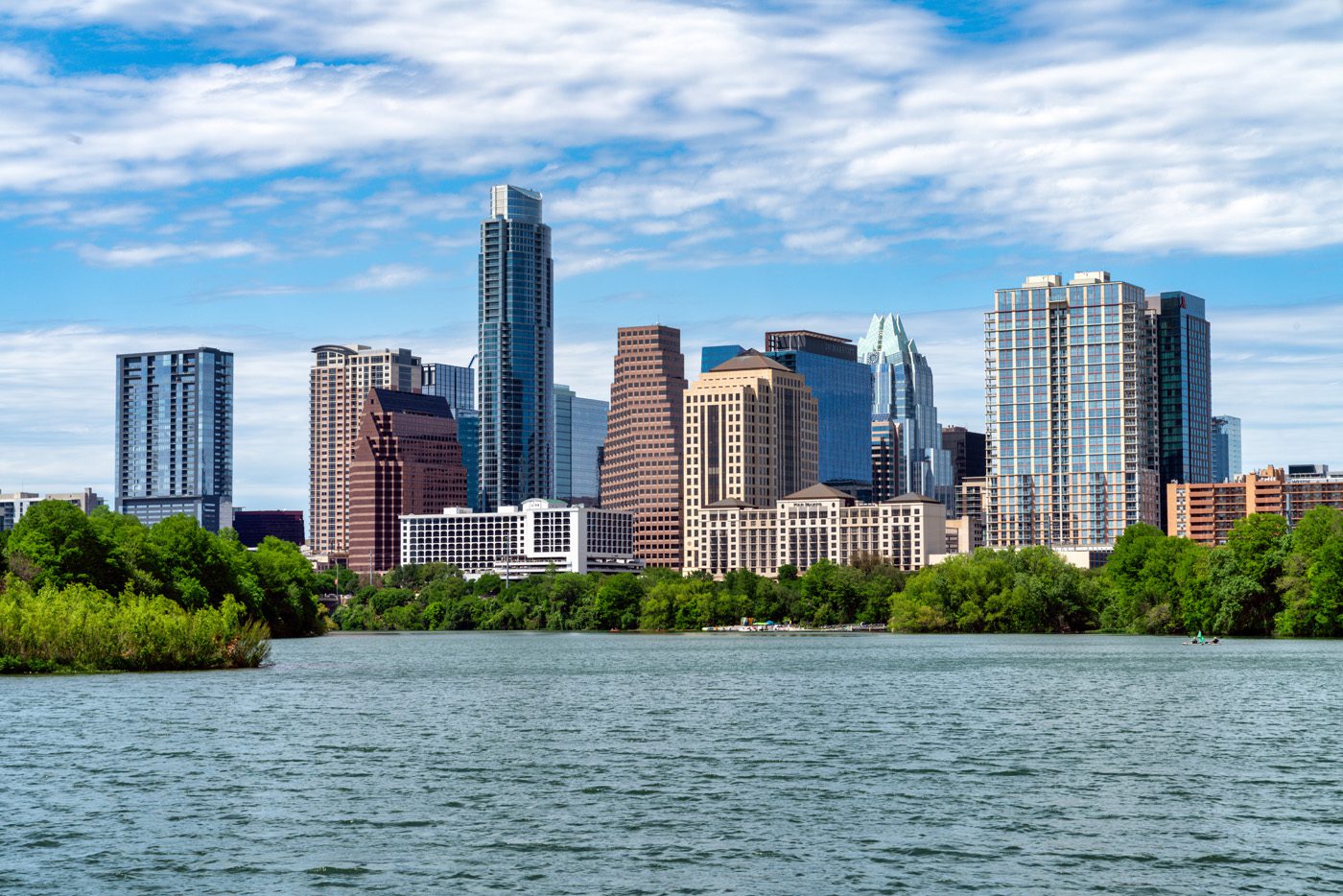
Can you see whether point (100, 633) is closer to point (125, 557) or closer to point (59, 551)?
point (59, 551)

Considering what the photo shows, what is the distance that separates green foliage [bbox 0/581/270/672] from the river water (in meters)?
3.62

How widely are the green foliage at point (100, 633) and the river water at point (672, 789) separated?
3.62 meters

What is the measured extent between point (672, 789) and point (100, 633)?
7135 centimetres

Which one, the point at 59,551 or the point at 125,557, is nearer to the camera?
the point at 59,551

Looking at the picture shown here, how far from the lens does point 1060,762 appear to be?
230 ft

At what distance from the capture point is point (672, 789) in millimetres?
63531

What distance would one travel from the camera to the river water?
4750 cm

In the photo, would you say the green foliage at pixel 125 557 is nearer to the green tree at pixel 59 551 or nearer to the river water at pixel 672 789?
the green tree at pixel 59 551

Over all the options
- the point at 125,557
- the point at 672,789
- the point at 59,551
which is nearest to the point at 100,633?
the point at 59,551

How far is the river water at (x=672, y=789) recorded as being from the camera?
4750 cm

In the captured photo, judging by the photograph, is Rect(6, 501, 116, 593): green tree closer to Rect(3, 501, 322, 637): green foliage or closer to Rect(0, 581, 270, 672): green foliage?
Rect(3, 501, 322, 637): green foliage

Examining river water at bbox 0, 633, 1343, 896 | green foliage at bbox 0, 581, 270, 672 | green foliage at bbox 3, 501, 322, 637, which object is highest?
green foliage at bbox 3, 501, 322, 637

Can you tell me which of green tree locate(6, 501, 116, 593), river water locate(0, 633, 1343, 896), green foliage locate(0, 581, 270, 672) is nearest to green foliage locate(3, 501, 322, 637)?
green tree locate(6, 501, 116, 593)

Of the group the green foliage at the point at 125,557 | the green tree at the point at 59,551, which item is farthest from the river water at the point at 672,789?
the green foliage at the point at 125,557
